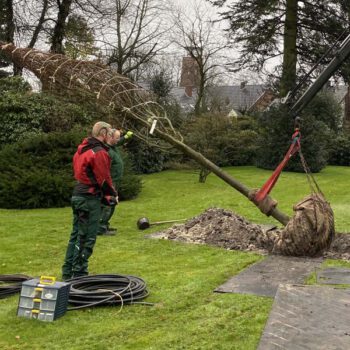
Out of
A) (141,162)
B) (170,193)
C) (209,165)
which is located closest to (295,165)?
Result: (141,162)

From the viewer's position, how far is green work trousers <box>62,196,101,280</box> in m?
6.07

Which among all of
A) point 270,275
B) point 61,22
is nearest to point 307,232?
point 270,275

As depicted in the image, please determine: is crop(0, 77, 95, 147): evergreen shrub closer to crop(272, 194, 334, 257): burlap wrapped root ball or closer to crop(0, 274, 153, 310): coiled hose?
crop(272, 194, 334, 257): burlap wrapped root ball

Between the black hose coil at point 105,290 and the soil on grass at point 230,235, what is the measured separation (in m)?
2.91

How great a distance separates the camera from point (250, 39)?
23.2 metres

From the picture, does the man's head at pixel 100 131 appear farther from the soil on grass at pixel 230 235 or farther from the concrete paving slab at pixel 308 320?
the soil on grass at pixel 230 235

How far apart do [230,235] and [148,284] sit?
9.47ft

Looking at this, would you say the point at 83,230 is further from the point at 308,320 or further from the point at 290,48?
the point at 290,48

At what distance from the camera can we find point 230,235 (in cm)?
870

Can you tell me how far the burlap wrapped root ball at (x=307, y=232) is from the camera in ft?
24.7

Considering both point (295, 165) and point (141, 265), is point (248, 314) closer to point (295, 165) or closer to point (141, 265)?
point (141, 265)

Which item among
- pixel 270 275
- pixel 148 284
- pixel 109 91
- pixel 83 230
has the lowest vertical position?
pixel 148 284

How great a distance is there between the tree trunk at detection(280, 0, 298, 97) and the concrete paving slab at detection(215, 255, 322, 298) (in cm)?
1616

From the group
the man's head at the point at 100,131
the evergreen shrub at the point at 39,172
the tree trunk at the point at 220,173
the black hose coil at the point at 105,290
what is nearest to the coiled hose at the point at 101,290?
the black hose coil at the point at 105,290
